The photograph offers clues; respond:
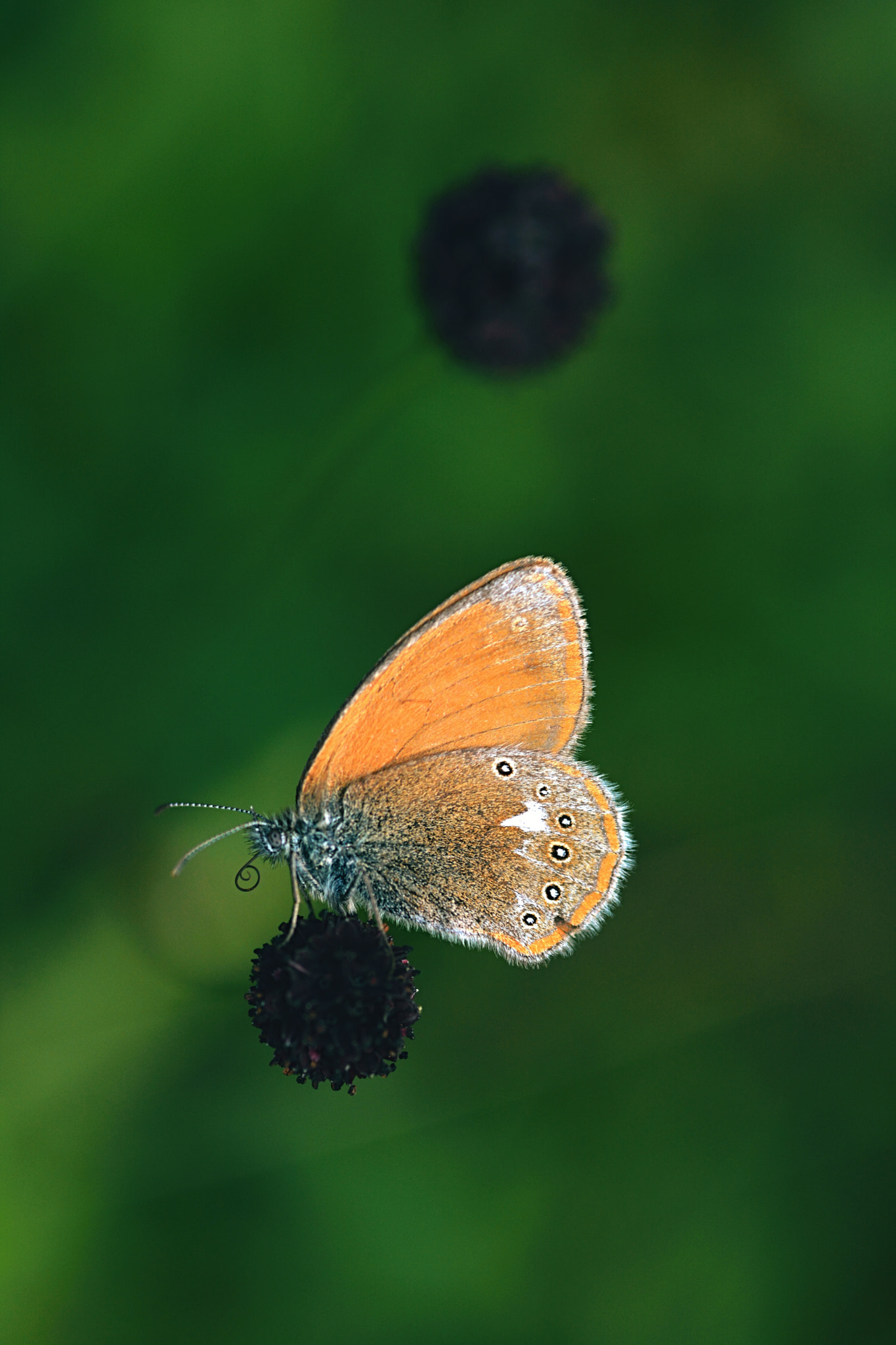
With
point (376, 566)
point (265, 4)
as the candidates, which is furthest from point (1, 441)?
point (265, 4)

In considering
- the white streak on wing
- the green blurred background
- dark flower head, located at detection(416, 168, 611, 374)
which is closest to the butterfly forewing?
the white streak on wing

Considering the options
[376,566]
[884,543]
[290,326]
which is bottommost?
[884,543]

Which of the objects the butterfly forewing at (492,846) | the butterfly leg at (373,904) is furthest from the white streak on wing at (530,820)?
the butterfly leg at (373,904)

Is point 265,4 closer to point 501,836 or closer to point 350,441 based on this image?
point 350,441

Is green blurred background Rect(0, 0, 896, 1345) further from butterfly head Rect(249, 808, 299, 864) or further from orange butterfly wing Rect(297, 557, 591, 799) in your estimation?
orange butterfly wing Rect(297, 557, 591, 799)

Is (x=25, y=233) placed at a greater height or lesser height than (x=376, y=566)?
greater

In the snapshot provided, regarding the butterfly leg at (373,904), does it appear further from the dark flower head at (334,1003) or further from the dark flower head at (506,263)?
the dark flower head at (506,263)

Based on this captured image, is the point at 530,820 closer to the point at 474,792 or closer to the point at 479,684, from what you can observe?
the point at 474,792
